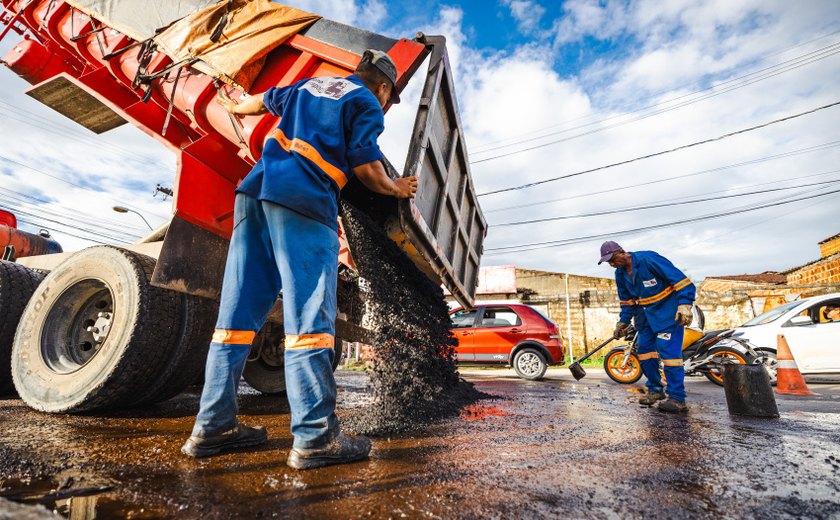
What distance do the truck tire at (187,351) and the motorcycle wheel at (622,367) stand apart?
6.33 metres

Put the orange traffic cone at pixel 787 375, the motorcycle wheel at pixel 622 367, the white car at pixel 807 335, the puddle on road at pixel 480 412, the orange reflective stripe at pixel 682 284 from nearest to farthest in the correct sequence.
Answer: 1. the puddle on road at pixel 480 412
2. the orange reflective stripe at pixel 682 284
3. the orange traffic cone at pixel 787 375
4. the white car at pixel 807 335
5. the motorcycle wheel at pixel 622 367

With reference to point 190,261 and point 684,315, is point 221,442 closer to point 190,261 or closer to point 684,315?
point 190,261

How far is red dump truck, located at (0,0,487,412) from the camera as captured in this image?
2.51m

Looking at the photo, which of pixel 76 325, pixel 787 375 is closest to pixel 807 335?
pixel 787 375

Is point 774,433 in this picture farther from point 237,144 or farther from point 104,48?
point 104,48

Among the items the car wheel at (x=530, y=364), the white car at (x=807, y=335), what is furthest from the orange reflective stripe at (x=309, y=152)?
the white car at (x=807, y=335)

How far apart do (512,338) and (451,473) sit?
6836 mm

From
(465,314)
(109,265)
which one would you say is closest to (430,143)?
(109,265)

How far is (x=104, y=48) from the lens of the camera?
328cm

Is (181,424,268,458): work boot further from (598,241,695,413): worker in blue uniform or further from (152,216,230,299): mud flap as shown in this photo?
(598,241,695,413): worker in blue uniform

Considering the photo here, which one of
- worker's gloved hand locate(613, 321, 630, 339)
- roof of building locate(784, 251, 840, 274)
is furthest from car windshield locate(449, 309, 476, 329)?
roof of building locate(784, 251, 840, 274)

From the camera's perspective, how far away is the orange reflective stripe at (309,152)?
1.82 metres

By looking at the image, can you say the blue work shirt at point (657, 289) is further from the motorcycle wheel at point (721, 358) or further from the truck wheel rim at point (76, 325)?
the truck wheel rim at point (76, 325)

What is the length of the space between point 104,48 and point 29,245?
2568 mm
